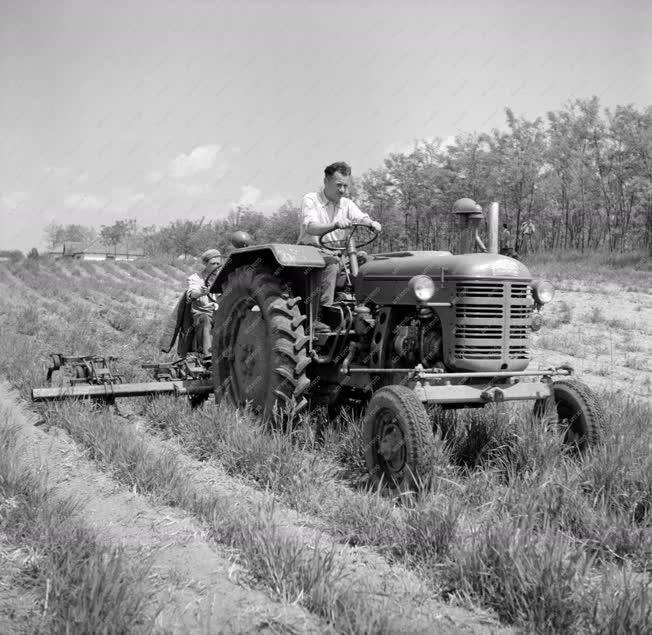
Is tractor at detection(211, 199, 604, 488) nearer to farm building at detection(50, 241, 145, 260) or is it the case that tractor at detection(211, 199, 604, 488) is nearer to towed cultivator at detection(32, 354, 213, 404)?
towed cultivator at detection(32, 354, 213, 404)

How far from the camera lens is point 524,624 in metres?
2.41

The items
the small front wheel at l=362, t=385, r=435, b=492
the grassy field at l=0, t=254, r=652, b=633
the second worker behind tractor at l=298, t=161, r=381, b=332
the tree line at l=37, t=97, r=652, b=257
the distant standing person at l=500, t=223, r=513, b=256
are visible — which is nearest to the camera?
the grassy field at l=0, t=254, r=652, b=633

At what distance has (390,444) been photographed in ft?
13.1

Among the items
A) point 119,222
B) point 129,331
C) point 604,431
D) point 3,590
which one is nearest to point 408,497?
point 604,431

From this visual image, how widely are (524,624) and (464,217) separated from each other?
2.96 meters

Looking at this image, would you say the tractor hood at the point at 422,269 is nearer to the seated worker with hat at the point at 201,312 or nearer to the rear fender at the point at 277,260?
the rear fender at the point at 277,260

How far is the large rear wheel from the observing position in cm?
493

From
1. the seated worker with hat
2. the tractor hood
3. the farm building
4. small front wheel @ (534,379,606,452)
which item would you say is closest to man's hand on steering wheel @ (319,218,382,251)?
the tractor hood

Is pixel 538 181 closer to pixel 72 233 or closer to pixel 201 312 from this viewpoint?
pixel 201 312

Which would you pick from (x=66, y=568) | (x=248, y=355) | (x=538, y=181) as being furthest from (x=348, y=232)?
(x=538, y=181)

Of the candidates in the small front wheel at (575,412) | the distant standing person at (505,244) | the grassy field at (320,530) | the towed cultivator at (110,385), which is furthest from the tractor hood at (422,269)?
the towed cultivator at (110,385)

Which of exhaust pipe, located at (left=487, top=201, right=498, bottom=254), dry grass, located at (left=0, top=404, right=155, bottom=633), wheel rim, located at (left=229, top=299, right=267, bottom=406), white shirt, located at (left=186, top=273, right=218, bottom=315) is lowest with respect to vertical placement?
dry grass, located at (left=0, top=404, right=155, bottom=633)

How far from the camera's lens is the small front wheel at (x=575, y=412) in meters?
4.30

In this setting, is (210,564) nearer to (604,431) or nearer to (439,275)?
(439,275)
